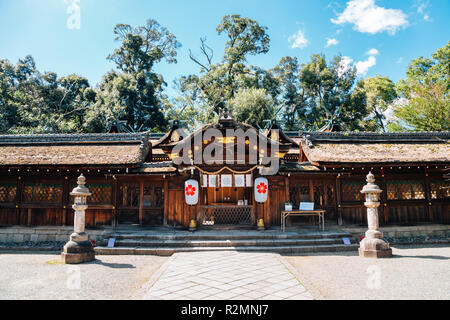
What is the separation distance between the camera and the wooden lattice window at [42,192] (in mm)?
12883

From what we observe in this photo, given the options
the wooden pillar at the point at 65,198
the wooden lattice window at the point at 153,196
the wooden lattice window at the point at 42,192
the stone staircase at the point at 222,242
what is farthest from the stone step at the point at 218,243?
the wooden lattice window at the point at 42,192

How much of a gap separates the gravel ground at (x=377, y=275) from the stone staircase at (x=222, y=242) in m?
0.77

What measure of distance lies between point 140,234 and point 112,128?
13678 millimetres

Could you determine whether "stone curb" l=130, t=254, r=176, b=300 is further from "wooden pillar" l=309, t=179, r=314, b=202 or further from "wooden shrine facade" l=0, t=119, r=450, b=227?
"wooden pillar" l=309, t=179, r=314, b=202

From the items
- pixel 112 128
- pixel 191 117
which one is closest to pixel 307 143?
pixel 112 128

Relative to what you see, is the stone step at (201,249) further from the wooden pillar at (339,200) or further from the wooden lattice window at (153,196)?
the wooden lattice window at (153,196)

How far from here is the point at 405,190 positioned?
13.1 metres

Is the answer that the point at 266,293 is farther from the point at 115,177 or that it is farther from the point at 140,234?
the point at 115,177

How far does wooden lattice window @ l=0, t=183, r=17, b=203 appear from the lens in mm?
12961

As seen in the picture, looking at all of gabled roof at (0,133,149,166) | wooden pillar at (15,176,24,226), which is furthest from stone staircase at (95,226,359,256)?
wooden pillar at (15,176,24,226)

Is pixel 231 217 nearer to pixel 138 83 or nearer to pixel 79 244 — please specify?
pixel 79 244

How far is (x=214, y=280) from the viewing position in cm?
654

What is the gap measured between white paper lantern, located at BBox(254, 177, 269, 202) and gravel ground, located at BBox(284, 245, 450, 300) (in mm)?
3187
